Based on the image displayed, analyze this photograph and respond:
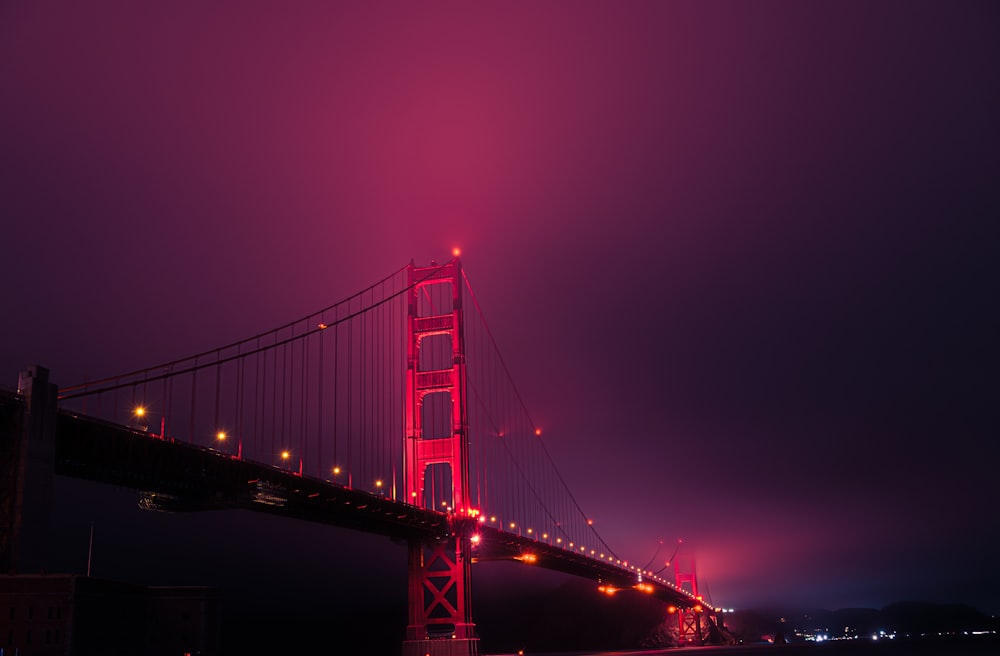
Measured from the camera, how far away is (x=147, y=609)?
43500 millimetres

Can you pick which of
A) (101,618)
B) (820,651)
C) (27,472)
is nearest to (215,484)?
(101,618)

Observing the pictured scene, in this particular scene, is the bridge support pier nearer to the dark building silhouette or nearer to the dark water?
the dark building silhouette

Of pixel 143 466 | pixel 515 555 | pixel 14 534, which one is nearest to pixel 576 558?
pixel 515 555

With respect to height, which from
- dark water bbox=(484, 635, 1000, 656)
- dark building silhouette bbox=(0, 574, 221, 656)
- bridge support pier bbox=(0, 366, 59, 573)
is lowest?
dark water bbox=(484, 635, 1000, 656)

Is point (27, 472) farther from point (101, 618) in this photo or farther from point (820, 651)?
point (820, 651)

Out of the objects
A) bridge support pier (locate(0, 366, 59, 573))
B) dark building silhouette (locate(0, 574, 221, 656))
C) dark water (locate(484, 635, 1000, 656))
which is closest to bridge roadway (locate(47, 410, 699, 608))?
bridge support pier (locate(0, 366, 59, 573))

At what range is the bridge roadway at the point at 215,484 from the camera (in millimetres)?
33000

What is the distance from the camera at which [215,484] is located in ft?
127

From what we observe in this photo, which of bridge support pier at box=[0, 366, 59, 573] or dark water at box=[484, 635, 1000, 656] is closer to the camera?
bridge support pier at box=[0, 366, 59, 573]

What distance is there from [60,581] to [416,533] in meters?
24.9

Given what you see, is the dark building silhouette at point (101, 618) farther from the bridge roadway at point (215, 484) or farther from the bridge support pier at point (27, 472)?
the bridge roadway at point (215, 484)

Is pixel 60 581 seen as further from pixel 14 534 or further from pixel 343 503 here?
pixel 343 503

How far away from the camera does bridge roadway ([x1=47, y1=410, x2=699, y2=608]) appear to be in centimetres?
3300

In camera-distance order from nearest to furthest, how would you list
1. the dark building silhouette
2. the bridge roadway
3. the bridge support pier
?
the bridge support pier
the dark building silhouette
the bridge roadway
